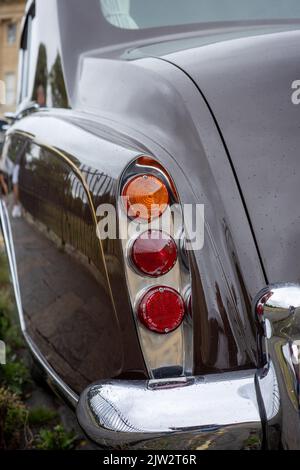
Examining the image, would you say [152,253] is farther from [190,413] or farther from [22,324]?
[22,324]

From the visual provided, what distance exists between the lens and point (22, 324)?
8.63 feet

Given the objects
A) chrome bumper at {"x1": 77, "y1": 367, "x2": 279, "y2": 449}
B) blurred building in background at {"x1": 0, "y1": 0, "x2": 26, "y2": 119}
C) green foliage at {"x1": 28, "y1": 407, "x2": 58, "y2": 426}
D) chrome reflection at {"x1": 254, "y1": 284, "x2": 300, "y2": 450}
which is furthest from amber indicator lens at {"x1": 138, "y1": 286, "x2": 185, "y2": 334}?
blurred building in background at {"x1": 0, "y1": 0, "x2": 26, "y2": 119}

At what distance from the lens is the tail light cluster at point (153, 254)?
1.61 m

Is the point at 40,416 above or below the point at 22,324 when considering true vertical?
below

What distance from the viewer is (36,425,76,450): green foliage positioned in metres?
2.71

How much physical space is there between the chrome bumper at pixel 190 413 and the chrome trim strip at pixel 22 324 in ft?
1.43

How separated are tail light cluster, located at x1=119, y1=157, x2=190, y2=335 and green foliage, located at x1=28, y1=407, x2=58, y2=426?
1.64 m

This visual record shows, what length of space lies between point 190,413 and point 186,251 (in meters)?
0.43

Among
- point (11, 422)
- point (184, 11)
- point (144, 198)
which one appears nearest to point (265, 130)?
point (144, 198)

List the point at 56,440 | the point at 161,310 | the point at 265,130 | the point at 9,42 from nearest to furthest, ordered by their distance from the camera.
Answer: the point at 161,310
the point at 265,130
the point at 56,440
the point at 9,42

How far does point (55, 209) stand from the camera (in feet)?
6.66

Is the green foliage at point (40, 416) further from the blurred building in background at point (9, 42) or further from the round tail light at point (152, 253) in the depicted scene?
the blurred building in background at point (9, 42)

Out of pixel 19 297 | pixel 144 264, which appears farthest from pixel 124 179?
pixel 19 297

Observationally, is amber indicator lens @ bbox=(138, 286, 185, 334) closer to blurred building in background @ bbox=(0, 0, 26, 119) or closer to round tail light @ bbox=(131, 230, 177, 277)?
round tail light @ bbox=(131, 230, 177, 277)
